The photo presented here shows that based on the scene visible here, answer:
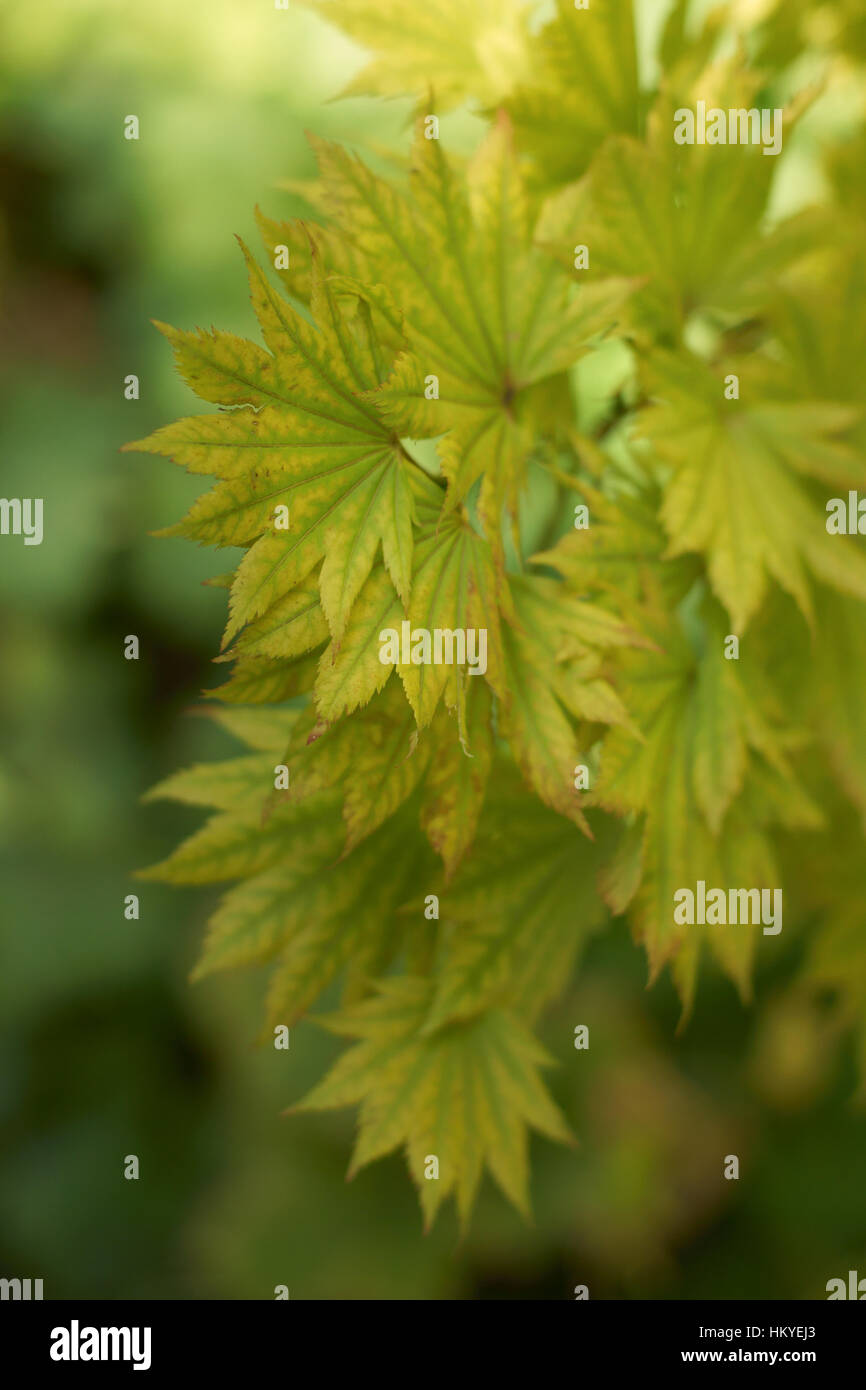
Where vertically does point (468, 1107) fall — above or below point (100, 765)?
below

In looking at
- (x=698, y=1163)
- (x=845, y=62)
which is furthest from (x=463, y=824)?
(x=698, y=1163)

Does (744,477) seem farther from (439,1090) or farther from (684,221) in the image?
(439,1090)

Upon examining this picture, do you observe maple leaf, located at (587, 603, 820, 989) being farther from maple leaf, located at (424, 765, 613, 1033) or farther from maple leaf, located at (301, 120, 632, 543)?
maple leaf, located at (301, 120, 632, 543)

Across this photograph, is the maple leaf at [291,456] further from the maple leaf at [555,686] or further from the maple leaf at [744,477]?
the maple leaf at [744,477]

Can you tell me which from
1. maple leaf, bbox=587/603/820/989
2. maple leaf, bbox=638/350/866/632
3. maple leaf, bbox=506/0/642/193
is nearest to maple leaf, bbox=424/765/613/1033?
maple leaf, bbox=587/603/820/989

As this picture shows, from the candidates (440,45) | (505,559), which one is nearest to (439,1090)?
(505,559)
